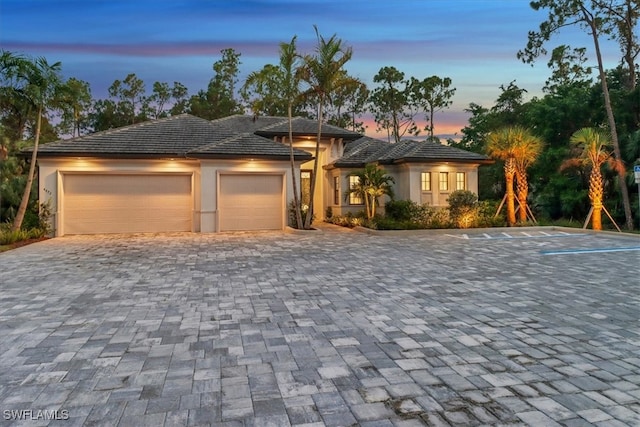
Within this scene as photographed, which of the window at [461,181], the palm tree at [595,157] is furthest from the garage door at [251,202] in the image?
the palm tree at [595,157]

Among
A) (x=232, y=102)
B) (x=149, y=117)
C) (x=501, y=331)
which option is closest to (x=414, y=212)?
(x=501, y=331)

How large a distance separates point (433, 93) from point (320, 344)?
112 feet

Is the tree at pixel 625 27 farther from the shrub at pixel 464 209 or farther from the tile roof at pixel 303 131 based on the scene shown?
the tile roof at pixel 303 131

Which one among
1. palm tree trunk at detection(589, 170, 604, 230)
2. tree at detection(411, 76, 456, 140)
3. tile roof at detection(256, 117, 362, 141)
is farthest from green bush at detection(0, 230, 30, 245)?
tree at detection(411, 76, 456, 140)

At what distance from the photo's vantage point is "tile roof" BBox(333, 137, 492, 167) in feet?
59.1

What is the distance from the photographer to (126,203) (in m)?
15.5

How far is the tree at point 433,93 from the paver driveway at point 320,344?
28.7 metres

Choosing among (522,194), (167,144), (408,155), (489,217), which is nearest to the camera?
(167,144)

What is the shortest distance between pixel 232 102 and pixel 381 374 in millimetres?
37184

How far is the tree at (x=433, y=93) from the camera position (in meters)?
34.3

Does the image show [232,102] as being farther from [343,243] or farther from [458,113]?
[343,243]

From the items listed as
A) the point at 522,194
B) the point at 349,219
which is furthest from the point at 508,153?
the point at 349,219

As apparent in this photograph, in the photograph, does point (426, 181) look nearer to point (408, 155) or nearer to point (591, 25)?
point (408, 155)

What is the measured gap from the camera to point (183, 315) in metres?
5.11
